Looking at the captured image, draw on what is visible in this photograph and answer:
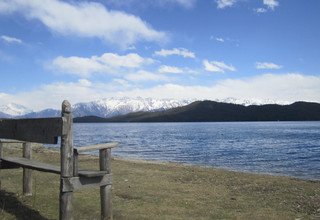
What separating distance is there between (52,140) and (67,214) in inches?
64.3

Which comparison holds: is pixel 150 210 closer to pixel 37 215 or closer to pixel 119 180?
pixel 37 215

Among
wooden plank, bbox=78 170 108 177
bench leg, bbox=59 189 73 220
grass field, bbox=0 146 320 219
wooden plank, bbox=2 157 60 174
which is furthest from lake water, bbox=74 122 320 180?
bench leg, bbox=59 189 73 220

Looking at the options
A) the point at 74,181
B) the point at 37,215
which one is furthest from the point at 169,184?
the point at 74,181

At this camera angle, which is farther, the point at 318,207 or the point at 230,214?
the point at 318,207

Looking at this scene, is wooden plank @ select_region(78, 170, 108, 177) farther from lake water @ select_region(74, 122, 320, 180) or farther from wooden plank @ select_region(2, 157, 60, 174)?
lake water @ select_region(74, 122, 320, 180)

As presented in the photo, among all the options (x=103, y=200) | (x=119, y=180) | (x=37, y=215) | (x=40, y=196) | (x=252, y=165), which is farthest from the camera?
(x=252, y=165)

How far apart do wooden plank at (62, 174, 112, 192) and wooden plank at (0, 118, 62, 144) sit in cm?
92

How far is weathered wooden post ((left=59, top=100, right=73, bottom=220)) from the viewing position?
844 centimetres

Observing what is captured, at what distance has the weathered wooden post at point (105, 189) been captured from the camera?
9812 millimetres

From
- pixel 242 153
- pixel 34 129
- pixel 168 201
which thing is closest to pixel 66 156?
pixel 34 129

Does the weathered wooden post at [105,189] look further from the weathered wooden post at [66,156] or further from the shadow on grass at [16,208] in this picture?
the shadow on grass at [16,208]

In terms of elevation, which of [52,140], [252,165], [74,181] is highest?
[52,140]

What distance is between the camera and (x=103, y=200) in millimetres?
10094

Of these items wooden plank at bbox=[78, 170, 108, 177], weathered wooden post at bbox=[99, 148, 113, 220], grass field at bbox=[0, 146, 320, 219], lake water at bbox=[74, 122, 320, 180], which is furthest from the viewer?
lake water at bbox=[74, 122, 320, 180]
